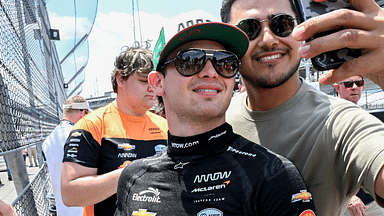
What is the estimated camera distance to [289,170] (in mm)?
1190

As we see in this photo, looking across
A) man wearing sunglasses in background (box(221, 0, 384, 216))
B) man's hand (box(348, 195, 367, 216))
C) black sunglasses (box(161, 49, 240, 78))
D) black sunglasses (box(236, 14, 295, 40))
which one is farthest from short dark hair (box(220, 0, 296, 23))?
man's hand (box(348, 195, 367, 216))

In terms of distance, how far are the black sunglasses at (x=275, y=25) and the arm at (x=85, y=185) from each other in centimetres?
121

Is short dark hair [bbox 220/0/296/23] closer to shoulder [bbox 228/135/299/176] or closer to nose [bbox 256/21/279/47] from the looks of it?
nose [bbox 256/21/279/47]

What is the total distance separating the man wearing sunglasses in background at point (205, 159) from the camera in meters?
1.19

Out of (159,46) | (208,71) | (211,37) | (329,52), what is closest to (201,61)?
(208,71)

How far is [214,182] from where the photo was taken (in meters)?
1.29

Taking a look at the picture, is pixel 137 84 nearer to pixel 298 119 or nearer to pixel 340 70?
pixel 298 119

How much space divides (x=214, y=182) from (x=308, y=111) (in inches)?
24.3

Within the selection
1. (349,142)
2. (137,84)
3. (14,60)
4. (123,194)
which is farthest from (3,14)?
(349,142)

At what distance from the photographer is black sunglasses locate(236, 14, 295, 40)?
1.54 meters

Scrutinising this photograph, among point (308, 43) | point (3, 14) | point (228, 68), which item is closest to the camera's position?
point (308, 43)

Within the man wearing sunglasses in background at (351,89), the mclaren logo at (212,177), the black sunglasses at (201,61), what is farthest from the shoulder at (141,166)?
the man wearing sunglasses in background at (351,89)

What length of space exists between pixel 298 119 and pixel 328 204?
0.42 meters

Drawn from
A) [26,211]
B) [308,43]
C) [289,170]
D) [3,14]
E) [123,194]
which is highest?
[3,14]
